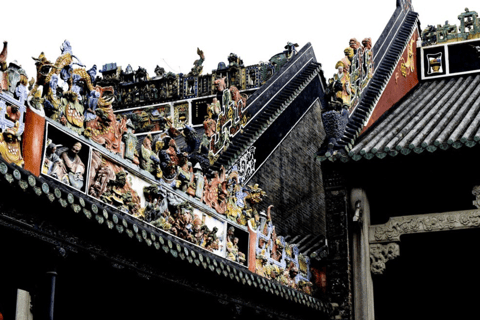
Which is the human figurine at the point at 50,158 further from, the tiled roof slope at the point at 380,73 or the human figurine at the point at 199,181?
the tiled roof slope at the point at 380,73

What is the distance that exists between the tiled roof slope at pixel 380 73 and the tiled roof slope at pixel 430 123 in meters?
0.26

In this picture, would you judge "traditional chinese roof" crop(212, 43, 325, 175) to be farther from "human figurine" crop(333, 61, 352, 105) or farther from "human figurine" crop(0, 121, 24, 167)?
→ "human figurine" crop(0, 121, 24, 167)

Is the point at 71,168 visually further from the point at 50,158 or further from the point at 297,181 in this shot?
the point at 297,181

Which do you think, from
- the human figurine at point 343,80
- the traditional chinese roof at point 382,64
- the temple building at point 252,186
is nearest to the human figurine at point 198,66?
the temple building at point 252,186

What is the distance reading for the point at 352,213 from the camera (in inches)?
602

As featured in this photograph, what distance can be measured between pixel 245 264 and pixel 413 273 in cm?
514

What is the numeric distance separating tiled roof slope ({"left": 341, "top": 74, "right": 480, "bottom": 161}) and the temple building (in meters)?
0.05

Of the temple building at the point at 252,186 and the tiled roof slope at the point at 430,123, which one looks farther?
the tiled roof slope at the point at 430,123

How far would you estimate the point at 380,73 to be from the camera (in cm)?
1877

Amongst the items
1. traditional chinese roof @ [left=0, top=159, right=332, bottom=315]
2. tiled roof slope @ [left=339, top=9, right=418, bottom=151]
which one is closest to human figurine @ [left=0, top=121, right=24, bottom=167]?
traditional chinese roof @ [left=0, top=159, right=332, bottom=315]

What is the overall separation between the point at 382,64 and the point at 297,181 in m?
3.25

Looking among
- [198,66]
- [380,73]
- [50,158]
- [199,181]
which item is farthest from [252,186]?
[198,66]

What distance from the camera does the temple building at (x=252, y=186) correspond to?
910 cm

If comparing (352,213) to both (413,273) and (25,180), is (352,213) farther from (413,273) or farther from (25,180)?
(25,180)
